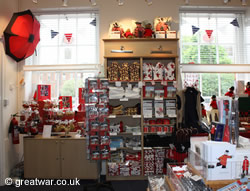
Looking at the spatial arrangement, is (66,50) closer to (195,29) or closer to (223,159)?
(195,29)

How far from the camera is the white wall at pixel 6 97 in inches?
143

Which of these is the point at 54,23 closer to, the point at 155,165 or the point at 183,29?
the point at 183,29

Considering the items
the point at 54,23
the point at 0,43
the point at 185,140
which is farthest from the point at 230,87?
the point at 0,43

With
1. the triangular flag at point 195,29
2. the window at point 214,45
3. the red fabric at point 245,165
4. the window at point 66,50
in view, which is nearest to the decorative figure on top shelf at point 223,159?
the red fabric at point 245,165

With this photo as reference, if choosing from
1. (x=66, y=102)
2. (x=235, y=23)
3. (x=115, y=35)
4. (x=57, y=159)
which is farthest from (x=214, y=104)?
(x=57, y=159)

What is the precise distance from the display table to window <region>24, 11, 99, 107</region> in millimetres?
1152

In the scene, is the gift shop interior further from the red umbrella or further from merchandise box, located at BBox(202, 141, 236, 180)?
merchandise box, located at BBox(202, 141, 236, 180)

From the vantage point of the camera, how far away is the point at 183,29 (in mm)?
4574

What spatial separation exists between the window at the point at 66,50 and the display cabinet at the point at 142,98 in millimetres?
856

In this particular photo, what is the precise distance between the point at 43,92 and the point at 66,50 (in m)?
1.12

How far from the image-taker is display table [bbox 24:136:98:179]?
11.9ft

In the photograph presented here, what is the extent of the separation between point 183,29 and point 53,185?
435 centimetres

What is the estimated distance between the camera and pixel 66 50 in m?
4.55

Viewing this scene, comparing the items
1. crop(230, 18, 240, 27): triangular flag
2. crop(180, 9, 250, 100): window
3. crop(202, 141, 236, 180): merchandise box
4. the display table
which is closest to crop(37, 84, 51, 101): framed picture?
the display table
